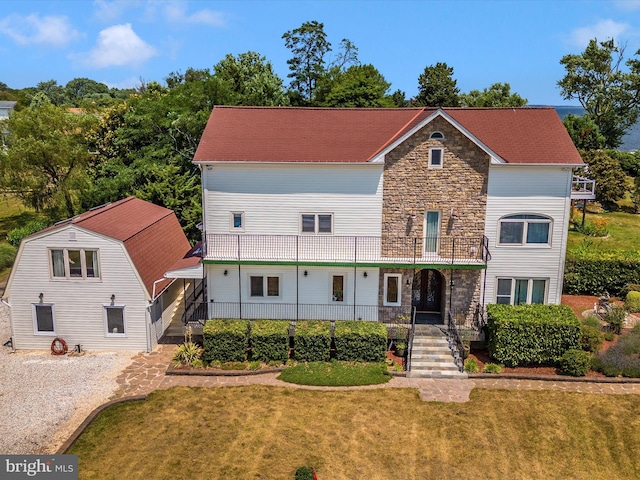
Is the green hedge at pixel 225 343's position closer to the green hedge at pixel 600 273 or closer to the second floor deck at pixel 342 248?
the second floor deck at pixel 342 248

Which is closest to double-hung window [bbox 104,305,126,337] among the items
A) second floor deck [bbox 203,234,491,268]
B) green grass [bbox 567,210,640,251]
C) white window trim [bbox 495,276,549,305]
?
second floor deck [bbox 203,234,491,268]

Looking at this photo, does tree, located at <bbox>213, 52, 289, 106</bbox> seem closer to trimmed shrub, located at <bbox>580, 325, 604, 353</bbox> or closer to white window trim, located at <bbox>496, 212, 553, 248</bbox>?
white window trim, located at <bbox>496, 212, 553, 248</bbox>

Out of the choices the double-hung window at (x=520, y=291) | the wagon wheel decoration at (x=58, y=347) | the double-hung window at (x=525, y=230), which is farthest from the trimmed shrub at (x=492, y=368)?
the wagon wheel decoration at (x=58, y=347)

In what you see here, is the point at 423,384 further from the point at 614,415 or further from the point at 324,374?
the point at 614,415

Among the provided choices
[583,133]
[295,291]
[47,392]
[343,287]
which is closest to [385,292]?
[343,287]

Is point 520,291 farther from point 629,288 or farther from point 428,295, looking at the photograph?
point 629,288
